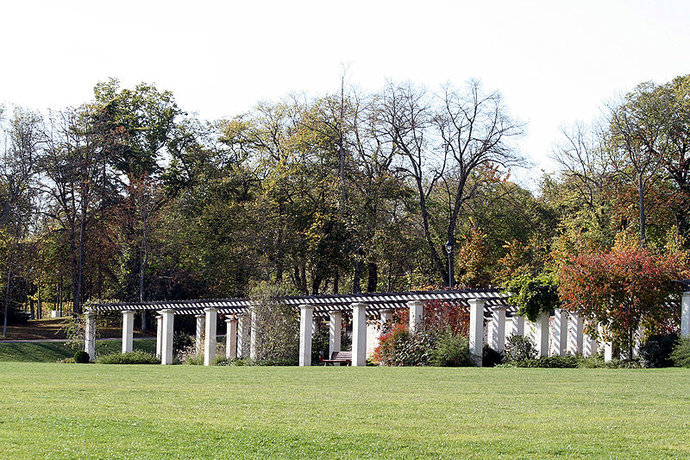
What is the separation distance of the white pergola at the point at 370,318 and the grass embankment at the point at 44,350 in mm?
3503

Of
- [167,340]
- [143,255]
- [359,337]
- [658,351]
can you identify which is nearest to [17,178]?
[143,255]

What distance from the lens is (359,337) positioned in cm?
2959

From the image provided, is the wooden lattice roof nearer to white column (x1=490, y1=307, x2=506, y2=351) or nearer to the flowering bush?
white column (x1=490, y1=307, x2=506, y2=351)

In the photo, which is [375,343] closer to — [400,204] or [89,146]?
[400,204]

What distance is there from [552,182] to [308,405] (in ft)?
155

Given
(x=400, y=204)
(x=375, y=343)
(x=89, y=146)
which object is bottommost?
(x=375, y=343)

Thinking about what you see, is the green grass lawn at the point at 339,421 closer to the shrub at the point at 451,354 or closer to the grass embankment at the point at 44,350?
the shrub at the point at 451,354

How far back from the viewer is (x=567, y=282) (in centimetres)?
2623

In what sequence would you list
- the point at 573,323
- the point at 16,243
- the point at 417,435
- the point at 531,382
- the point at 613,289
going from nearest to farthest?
the point at 417,435, the point at 531,382, the point at 613,289, the point at 573,323, the point at 16,243

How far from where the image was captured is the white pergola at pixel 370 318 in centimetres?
2842

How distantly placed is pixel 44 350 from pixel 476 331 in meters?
24.6

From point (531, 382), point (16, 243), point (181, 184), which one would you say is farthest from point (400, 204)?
point (531, 382)

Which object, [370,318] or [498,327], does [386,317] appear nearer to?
[498,327]

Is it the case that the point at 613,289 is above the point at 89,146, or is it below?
below
